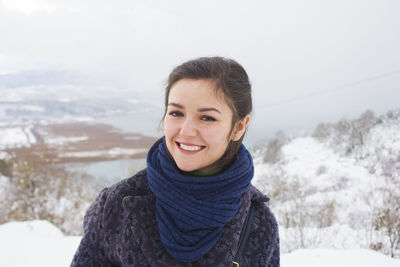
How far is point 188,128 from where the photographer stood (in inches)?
38.2

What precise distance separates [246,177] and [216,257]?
1.27ft

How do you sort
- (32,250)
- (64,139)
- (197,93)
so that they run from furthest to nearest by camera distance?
(64,139)
(32,250)
(197,93)

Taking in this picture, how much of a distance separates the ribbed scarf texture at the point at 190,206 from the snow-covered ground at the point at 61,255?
2.90 metres

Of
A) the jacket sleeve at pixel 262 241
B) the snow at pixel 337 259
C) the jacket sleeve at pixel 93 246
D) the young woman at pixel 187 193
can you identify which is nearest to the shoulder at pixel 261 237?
the jacket sleeve at pixel 262 241

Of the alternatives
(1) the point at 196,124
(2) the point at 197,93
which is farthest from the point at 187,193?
(2) the point at 197,93

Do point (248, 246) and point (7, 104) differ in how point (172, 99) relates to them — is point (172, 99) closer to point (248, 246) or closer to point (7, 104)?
point (248, 246)

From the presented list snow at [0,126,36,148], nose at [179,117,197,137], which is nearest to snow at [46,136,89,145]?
snow at [0,126,36,148]

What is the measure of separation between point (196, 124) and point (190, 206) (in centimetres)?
36

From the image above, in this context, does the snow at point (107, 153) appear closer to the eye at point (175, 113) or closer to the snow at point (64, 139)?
the snow at point (64, 139)

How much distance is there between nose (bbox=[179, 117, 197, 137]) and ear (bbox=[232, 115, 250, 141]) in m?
0.23

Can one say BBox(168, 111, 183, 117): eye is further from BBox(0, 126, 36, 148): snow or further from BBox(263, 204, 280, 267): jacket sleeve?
BBox(0, 126, 36, 148): snow

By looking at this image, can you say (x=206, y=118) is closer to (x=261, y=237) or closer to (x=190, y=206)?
(x=190, y=206)

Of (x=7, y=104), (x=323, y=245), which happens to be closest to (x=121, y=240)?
(x=323, y=245)

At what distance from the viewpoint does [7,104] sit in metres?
77.9
